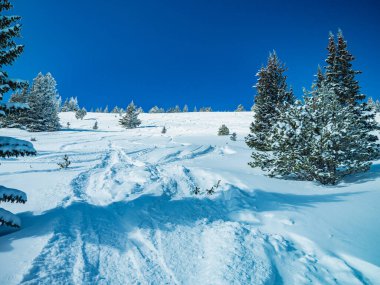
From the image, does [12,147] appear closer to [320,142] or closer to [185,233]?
[185,233]

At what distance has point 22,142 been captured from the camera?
5.61 metres

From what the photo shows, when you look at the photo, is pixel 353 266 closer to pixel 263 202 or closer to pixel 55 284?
pixel 263 202

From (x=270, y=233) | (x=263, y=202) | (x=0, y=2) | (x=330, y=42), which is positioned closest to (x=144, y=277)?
(x=270, y=233)

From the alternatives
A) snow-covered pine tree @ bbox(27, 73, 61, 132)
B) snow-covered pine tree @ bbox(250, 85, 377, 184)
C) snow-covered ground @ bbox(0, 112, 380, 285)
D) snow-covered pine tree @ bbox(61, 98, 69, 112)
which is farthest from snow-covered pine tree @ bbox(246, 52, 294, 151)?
snow-covered pine tree @ bbox(61, 98, 69, 112)

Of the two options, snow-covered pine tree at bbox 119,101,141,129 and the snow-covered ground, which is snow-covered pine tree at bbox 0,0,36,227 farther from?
snow-covered pine tree at bbox 119,101,141,129

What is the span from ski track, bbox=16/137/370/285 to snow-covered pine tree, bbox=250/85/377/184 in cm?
531

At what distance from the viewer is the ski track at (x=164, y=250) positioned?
14.4 feet

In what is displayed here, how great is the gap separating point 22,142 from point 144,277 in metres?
3.79

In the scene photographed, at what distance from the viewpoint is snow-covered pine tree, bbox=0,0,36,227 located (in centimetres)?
535

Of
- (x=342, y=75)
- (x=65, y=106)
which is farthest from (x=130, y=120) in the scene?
(x=65, y=106)

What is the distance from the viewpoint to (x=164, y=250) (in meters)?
5.25

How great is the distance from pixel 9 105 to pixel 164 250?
4504mm

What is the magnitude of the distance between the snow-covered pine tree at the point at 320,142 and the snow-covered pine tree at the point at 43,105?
112 ft

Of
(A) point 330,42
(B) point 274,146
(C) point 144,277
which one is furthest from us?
(A) point 330,42
